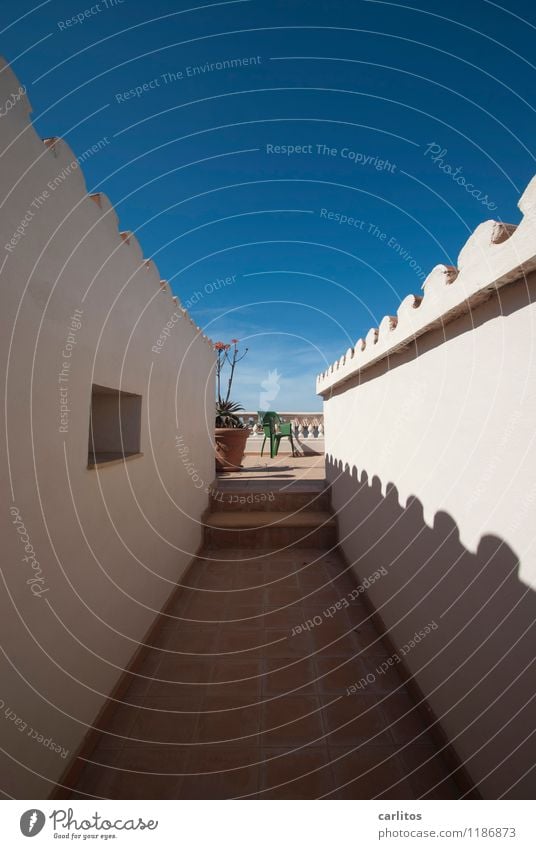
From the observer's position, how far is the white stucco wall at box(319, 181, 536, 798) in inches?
55.7

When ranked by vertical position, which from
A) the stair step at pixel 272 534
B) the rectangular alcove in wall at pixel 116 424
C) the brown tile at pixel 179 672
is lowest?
the brown tile at pixel 179 672

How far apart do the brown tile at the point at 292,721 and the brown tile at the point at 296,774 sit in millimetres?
62

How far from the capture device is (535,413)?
1370 millimetres

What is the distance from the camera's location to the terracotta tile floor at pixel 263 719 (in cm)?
178

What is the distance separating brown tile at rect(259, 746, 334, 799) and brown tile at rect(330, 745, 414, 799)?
0.05 meters

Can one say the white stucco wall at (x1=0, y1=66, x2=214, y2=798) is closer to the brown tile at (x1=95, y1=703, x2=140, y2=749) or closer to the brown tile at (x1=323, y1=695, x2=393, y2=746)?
→ the brown tile at (x1=95, y1=703, x2=140, y2=749)

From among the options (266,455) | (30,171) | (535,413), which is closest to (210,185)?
(30,171)

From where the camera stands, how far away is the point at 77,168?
6.64 ft

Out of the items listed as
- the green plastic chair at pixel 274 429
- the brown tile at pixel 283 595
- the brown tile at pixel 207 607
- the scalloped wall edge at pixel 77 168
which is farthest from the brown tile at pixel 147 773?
the green plastic chair at pixel 274 429

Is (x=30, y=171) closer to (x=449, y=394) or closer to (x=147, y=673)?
(x=449, y=394)

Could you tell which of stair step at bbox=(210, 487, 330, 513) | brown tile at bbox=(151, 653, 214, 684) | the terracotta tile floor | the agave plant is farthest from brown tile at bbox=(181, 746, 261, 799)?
the agave plant

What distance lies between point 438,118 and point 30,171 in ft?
9.25

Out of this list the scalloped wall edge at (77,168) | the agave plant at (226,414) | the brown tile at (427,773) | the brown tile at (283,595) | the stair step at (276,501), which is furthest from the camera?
the agave plant at (226,414)

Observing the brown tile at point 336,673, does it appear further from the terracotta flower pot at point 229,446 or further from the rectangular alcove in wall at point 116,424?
the terracotta flower pot at point 229,446
